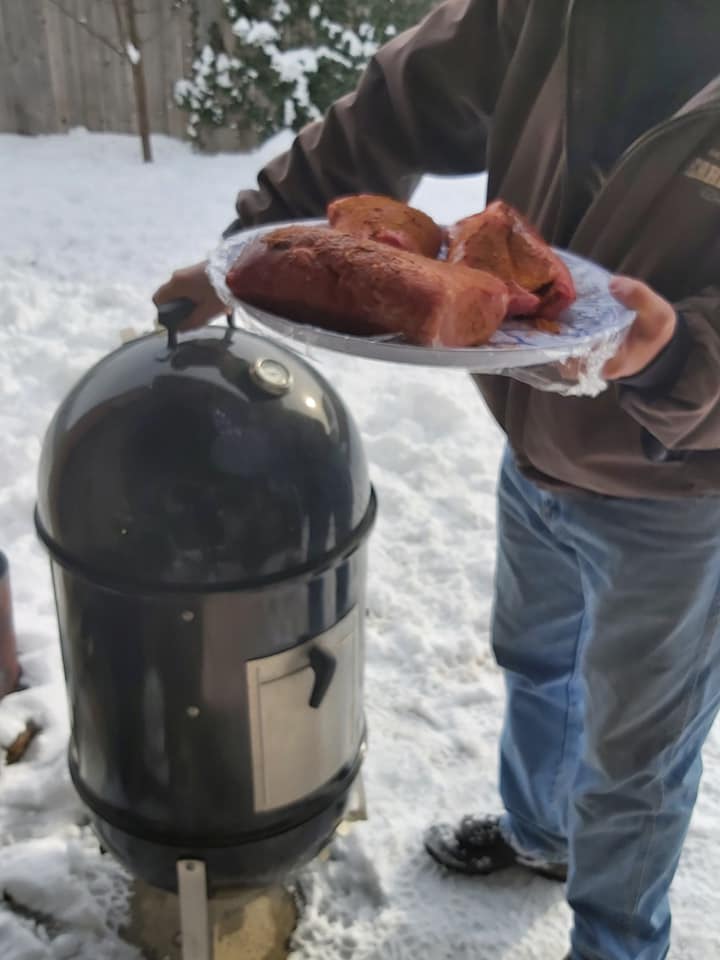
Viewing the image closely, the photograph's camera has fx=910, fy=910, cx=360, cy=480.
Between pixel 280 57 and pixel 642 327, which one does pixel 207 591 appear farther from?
pixel 280 57

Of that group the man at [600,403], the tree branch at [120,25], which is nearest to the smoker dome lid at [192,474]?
the man at [600,403]

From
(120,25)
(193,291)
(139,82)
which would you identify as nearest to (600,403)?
(193,291)

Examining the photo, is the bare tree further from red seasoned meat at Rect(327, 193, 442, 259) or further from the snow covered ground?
red seasoned meat at Rect(327, 193, 442, 259)

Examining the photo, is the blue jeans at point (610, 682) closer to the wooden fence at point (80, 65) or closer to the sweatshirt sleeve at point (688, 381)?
the sweatshirt sleeve at point (688, 381)

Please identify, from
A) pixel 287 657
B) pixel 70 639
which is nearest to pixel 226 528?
pixel 287 657

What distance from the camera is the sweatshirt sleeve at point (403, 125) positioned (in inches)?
62.8

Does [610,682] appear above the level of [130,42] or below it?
below

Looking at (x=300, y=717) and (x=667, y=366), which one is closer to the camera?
(x=667, y=366)

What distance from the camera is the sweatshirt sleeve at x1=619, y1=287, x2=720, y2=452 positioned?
1.14 m

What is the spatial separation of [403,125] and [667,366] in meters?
0.85

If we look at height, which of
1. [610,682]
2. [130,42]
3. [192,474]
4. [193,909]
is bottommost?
[193,909]

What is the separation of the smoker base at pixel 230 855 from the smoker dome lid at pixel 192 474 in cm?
52

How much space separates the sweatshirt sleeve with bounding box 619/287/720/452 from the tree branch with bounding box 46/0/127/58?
6.63 meters

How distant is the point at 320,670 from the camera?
148 centimetres
